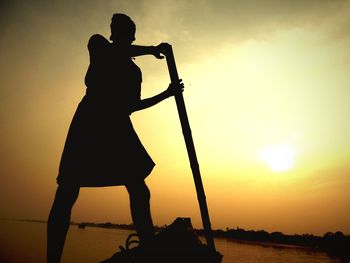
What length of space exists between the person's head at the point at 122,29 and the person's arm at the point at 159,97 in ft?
2.99

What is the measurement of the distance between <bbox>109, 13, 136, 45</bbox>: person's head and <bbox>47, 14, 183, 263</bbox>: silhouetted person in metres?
0.16

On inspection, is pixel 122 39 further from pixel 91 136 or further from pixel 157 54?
pixel 91 136

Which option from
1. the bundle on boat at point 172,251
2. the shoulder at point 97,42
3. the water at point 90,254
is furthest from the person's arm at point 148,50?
the water at point 90,254

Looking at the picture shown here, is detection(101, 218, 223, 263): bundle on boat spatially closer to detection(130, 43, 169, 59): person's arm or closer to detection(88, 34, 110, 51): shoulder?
detection(130, 43, 169, 59): person's arm

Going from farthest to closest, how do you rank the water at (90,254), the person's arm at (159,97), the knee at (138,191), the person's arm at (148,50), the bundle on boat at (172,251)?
the water at (90,254), the person's arm at (148,50), the person's arm at (159,97), the knee at (138,191), the bundle on boat at (172,251)

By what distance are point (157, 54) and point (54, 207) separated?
2.37 metres

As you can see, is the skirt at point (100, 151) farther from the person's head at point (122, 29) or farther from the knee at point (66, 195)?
the person's head at point (122, 29)

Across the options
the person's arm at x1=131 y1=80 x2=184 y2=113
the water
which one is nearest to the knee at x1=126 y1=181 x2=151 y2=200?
the person's arm at x1=131 y1=80 x2=184 y2=113

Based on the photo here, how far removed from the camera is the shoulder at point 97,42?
388cm

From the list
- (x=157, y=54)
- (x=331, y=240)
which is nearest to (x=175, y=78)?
(x=157, y=54)

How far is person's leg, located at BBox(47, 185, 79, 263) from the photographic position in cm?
331

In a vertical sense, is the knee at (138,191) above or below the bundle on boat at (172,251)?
above

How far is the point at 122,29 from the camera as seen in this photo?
4.11 meters

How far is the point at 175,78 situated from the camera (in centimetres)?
391
